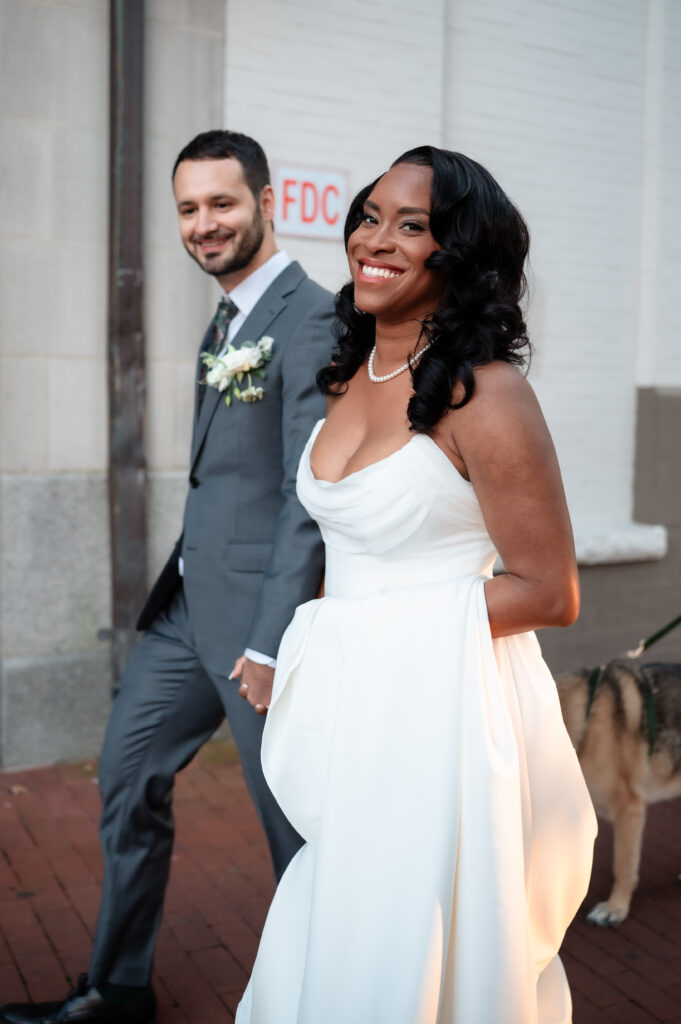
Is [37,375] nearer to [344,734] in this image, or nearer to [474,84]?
[474,84]

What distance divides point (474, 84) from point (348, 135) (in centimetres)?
102

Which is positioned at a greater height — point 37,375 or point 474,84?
point 474,84

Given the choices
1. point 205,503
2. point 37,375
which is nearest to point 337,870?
point 205,503

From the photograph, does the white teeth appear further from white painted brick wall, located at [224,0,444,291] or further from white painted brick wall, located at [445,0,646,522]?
white painted brick wall, located at [445,0,646,522]

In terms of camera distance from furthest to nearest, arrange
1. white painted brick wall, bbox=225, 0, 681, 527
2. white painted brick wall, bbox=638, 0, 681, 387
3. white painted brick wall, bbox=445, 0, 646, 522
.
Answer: white painted brick wall, bbox=638, 0, 681, 387, white painted brick wall, bbox=445, 0, 646, 522, white painted brick wall, bbox=225, 0, 681, 527

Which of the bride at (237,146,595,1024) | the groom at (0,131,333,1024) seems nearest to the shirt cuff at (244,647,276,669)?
the groom at (0,131,333,1024)

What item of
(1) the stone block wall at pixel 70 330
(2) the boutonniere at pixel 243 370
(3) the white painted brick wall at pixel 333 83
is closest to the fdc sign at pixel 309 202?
(3) the white painted brick wall at pixel 333 83

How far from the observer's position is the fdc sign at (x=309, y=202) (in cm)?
556

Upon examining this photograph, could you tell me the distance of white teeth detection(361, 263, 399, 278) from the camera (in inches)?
86.6

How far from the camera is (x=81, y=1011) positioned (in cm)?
294

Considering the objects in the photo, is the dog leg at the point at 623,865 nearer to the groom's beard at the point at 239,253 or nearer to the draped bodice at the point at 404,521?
the draped bodice at the point at 404,521

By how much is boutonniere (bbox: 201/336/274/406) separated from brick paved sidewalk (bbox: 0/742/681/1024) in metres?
1.82

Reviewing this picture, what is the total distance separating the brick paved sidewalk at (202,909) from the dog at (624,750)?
0.98 ft

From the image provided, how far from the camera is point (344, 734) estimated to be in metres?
2.12
